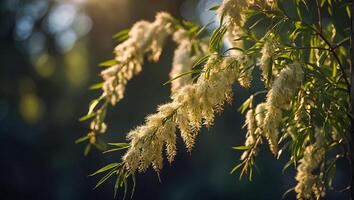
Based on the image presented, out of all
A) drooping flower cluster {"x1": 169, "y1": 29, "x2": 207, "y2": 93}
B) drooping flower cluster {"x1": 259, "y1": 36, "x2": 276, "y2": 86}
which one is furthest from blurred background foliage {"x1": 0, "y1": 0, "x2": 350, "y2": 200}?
drooping flower cluster {"x1": 259, "y1": 36, "x2": 276, "y2": 86}

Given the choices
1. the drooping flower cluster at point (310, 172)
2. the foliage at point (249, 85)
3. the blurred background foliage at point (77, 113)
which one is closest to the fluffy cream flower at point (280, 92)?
the foliage at point (249, 85)

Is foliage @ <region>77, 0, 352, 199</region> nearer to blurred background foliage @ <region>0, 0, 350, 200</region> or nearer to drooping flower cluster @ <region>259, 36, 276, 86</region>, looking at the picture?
drooping flower cluster @ <region>259, 36, 276, 86</region>

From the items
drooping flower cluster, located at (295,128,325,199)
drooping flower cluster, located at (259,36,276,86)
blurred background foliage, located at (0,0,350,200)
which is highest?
blurred background foliage, located at (0,0,350,200)

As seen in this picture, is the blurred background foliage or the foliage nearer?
the foliage

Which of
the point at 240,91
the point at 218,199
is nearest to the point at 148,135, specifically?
the point at 240,91

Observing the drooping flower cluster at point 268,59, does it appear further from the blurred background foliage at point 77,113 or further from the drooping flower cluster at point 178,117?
the blurred background foliage at point 77,113

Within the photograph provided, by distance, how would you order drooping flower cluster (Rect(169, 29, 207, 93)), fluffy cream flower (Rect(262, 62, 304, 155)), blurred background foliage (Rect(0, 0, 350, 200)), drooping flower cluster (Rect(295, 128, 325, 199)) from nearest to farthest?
fluffy cream flower (Rect(262, 62, 304, 155)), drooping flower cluster (Rect(295, 128, 325, 199)), drooping flower cluster (Rect(169, 29, 207, 93)), blurred background foliage (Rect(0, 0, 350, 200))

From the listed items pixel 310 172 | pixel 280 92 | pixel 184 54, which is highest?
pixel 184 54

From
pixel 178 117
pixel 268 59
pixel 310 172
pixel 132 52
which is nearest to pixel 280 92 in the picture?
pixel 268 59

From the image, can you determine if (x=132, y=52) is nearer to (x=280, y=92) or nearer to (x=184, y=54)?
(x=184, y=54)
